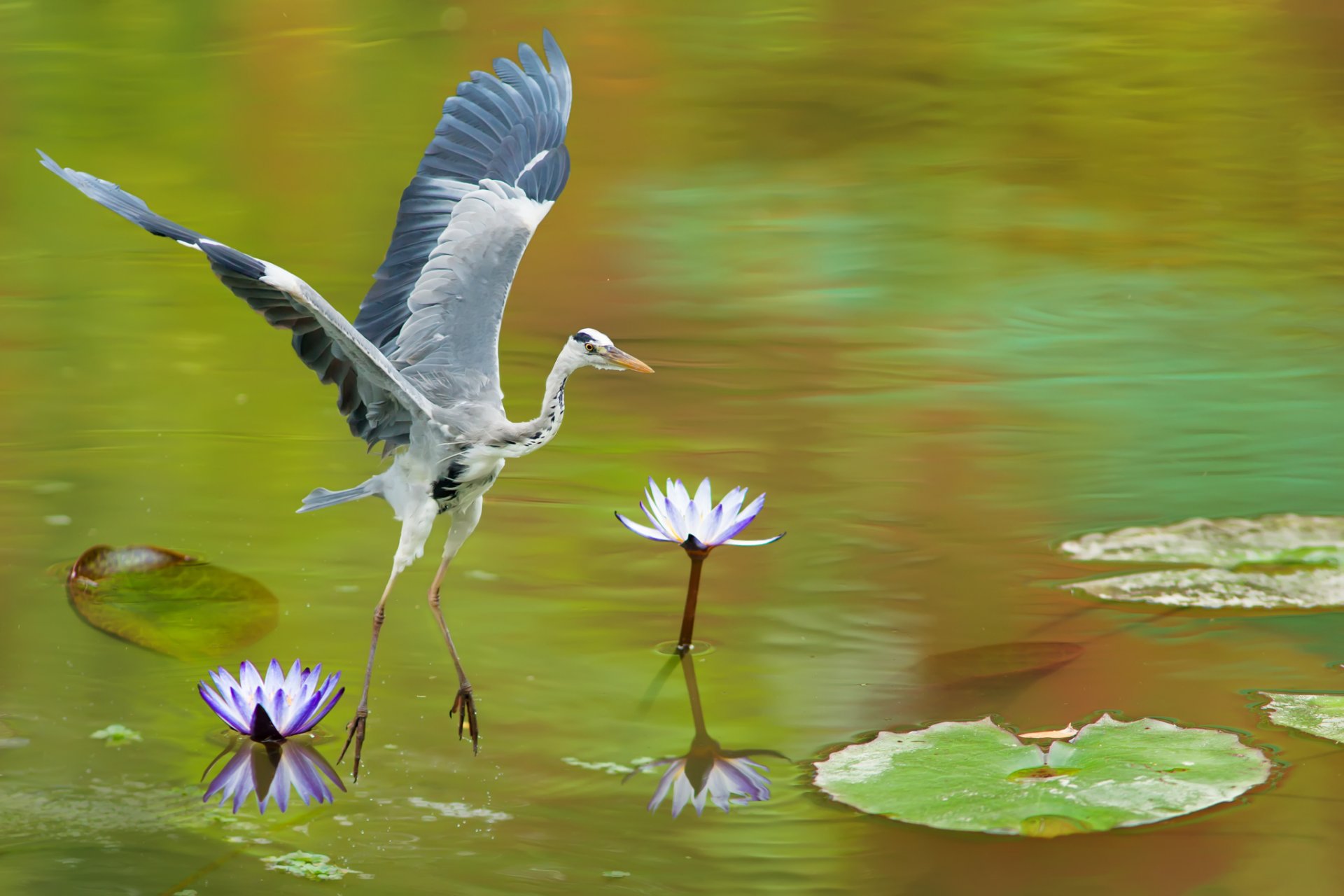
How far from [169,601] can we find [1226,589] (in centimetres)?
292

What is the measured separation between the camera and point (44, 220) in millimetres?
7586

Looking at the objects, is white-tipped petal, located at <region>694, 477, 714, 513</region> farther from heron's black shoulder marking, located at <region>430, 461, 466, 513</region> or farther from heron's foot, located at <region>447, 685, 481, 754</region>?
heron's foot, located at <region>447, 685, 481, 754</region>

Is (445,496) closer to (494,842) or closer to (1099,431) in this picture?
(494,842)

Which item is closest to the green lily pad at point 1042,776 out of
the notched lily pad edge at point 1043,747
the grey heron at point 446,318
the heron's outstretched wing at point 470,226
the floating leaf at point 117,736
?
the notched lily pad edge at point 1043,747

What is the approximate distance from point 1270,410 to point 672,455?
2273 mm

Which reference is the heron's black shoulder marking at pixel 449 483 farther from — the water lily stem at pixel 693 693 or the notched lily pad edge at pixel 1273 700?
the notched lily pad edge at pixel 1273 700

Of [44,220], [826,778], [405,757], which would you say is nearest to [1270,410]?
[826,778]

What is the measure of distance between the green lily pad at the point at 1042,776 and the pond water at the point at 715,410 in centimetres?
6

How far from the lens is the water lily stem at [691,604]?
405cm

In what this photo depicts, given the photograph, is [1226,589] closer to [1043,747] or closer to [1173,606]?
[1173,606]

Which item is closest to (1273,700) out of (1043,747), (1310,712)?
(1310,712)

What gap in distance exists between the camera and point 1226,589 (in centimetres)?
438

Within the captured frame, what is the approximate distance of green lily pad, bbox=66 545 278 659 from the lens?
412 cm

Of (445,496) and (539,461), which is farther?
(539,461)
